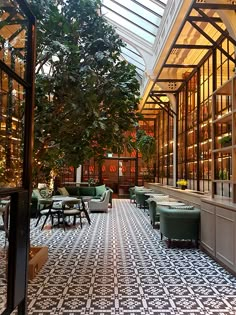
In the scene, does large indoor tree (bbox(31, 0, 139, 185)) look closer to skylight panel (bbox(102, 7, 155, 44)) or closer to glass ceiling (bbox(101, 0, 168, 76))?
glass ceiling (bbox(101, 0, 168, 76))

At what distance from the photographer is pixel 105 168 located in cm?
1858

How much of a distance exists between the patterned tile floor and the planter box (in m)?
0.09

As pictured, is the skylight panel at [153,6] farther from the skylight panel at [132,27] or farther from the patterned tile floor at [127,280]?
the patterned tile floor at [127,280]

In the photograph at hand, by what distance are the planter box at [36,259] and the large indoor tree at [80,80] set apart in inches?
58.7

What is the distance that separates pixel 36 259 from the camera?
4.44 m

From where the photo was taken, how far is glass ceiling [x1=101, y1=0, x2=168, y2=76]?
871 centimetres

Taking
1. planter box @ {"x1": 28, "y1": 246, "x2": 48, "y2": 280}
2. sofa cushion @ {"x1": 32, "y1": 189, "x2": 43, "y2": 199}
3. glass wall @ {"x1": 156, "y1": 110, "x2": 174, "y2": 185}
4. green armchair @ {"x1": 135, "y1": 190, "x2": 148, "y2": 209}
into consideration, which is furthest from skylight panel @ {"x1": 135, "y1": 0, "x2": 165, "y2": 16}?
planter box @ {"x1": 28, "y1": 246, "x2": 48, "y2": 280}

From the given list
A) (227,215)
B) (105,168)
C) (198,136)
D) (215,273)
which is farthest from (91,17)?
(105,168)

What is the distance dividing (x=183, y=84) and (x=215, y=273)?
741cm

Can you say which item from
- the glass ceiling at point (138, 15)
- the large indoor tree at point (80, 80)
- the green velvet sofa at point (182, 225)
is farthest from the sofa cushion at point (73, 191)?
the large indoor tree at point (80, 80)

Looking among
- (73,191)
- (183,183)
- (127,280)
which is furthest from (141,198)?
(127,280)

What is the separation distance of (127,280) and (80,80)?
256cm

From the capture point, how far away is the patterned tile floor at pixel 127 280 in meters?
3.26

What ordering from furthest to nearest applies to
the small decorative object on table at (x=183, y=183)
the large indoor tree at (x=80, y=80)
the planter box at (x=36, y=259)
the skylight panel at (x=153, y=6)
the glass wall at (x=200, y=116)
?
the small decorative object on table at (x=183, y=183)
the skylight panel at (x=153, y=6)
the glass wall at (x=200, y=116)
the planter box at (x=36, y=259)
the large indoor tree at (x=80, y=80)
